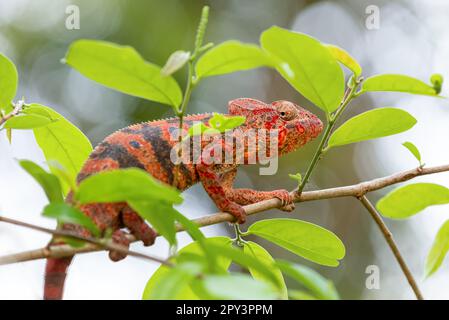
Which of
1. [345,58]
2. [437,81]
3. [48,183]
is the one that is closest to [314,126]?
[345,58]

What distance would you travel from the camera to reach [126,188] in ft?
4.26

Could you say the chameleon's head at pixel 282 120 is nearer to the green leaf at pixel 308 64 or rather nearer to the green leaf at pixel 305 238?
the green leaf at pixel 305 238

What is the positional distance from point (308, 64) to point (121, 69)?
1.51 ft

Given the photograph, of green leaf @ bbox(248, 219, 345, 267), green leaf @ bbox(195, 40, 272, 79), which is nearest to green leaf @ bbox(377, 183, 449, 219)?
green leaf @ bbox(248, 219, 345, 267)

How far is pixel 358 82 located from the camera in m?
1.93

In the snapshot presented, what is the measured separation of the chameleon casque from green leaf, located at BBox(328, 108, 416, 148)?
38 centimetres

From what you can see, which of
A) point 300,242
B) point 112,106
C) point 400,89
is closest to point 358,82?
point 400,89

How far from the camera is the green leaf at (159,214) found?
1418 mm

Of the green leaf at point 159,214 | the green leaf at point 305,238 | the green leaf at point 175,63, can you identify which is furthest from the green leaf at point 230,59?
the green leaf at point 305,238

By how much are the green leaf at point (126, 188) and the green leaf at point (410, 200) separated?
61cm

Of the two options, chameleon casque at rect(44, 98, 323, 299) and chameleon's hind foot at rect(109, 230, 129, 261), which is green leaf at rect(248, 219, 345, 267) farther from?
chameleon's hind foot at rect(109, 230, 129, 261)

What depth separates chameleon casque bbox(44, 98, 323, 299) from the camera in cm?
213

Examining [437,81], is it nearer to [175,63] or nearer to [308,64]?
[308,64]

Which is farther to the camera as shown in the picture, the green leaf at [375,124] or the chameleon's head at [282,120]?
the chameleon's head at [282,120]
